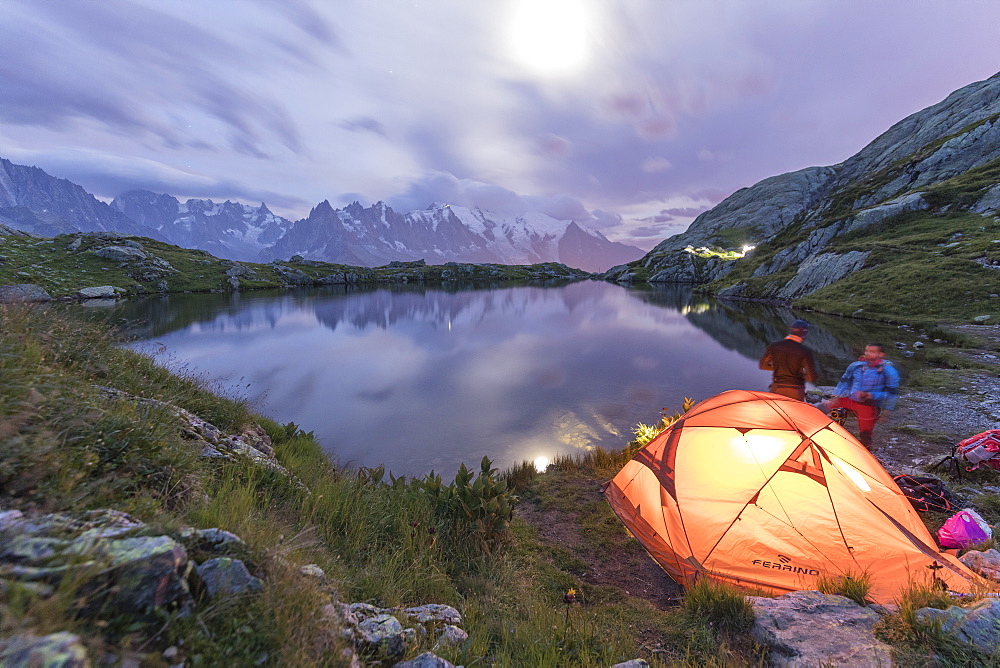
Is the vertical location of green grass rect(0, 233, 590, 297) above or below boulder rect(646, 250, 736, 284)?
below

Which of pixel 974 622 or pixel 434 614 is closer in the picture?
pixel 974 622

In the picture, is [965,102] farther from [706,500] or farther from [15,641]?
[15,641]

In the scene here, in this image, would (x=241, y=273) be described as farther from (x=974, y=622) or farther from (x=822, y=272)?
(x=822, y=272)

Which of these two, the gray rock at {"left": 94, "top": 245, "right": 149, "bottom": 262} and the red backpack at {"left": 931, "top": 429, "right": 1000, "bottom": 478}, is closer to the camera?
the red backpack at {"left": 931, "top": 429, "right": 1000, "bottom": 478}

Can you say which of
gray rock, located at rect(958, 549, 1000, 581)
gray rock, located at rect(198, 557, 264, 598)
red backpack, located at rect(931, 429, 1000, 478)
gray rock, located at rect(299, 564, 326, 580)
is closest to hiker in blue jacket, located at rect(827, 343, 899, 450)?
red backpack, located at rect(931, 429, 1000, 478)

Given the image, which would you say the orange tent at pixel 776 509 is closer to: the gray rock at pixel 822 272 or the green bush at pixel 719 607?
the green bush at pixel 719 607

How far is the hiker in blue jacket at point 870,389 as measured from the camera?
9.37 m

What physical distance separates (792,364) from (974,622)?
7512mm

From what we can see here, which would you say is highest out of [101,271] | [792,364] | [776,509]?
[792,364]

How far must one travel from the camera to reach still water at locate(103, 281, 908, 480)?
45.1 feet

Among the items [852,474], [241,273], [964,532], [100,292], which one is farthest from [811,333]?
[241,273]

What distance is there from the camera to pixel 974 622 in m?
3.64

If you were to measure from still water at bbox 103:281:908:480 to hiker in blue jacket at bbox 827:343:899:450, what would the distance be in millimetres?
6615

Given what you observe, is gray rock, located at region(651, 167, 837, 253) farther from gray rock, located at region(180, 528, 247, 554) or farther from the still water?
gray rock, located at region(180, 528, 247, 554)
